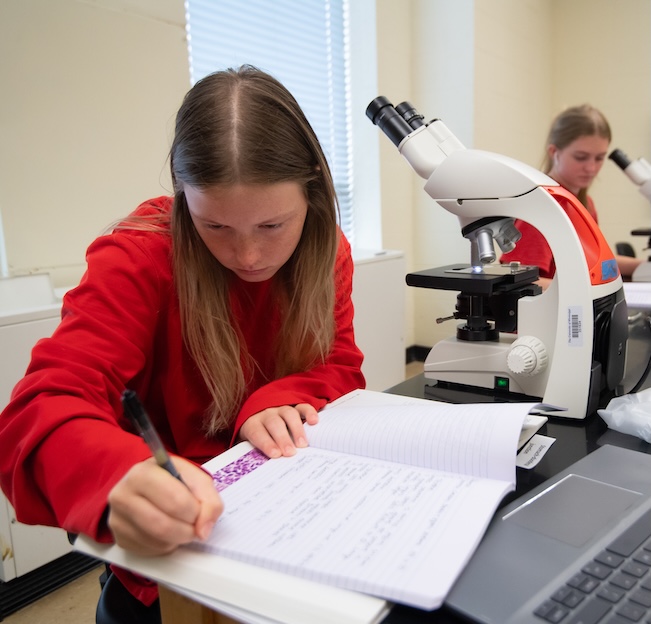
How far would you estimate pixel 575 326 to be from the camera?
30.6 inches

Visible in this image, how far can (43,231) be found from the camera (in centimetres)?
157

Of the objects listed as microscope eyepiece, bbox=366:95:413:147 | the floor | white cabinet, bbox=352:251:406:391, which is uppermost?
microscope eyepiece, bbox=366:95:413:147

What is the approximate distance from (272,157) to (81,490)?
42cm

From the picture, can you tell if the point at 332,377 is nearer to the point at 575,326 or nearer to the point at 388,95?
the point at 575,326

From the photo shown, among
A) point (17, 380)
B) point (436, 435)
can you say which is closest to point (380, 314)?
point (17, 380)

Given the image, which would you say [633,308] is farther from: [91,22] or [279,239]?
[91,22]

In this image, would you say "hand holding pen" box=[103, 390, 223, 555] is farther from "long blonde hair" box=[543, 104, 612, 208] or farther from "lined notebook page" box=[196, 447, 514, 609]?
"long blonde hair" box=[543, 104, 612, 208]

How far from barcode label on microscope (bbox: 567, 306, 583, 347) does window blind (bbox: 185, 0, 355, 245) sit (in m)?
1.73

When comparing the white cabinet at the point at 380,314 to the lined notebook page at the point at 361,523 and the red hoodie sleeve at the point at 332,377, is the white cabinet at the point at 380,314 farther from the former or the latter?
the lined notebook page at the point at 361,523

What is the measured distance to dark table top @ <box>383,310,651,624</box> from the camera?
0.39 m

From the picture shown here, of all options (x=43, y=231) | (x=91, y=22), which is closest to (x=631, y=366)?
(x=43, y=231)

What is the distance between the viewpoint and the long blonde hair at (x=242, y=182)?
26.7 inches

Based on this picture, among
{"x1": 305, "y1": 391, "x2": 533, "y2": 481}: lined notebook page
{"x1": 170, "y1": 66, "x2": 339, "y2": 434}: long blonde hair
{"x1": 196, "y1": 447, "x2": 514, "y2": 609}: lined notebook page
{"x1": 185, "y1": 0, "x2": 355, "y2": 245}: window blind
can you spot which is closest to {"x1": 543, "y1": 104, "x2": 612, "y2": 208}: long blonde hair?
{"x1": 185, "y1": 0, "x2": 355, "y2": 245}: window blind

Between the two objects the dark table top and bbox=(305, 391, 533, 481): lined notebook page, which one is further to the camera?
bbox=(305, 391, 533, 481): lined notebook page
